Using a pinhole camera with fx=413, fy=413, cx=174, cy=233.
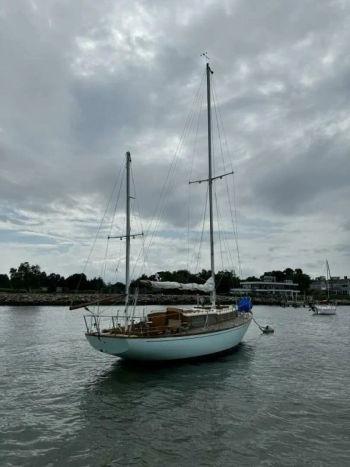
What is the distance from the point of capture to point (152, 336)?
2070 cm

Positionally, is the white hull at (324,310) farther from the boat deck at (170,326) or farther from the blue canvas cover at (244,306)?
the boat deck at (170,326)

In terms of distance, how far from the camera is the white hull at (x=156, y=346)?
66.0 feet

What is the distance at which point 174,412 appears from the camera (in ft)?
49.3

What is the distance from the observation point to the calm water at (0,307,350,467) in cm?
1128

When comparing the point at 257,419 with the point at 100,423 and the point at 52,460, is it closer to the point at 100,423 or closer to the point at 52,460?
the point at 100,423

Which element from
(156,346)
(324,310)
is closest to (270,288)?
(324,310)

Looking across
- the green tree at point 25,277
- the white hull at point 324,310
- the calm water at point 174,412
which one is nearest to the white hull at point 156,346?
the calm water at point 174,412

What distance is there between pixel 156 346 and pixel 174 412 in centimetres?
576

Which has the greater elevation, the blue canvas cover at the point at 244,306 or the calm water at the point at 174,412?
the blue canvas cover at the point at 244,306

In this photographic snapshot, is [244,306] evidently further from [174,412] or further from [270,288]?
[270,288]

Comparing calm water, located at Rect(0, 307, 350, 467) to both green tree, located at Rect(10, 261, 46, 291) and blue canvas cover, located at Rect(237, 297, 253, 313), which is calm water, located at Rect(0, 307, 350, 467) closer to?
blue canvas cover, located at Rect(237, 297, 253, 313)

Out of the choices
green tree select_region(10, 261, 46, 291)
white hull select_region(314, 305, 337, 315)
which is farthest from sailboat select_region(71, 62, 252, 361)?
green tree select_region(10, 261, 46, 291)

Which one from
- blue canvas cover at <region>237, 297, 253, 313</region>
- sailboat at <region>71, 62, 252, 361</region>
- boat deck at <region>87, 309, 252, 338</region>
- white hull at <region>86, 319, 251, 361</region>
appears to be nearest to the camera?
white hull at <region>86, 319, 251, 361</region>

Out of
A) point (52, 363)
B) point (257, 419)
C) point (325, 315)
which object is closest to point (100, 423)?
point (257, 419)
